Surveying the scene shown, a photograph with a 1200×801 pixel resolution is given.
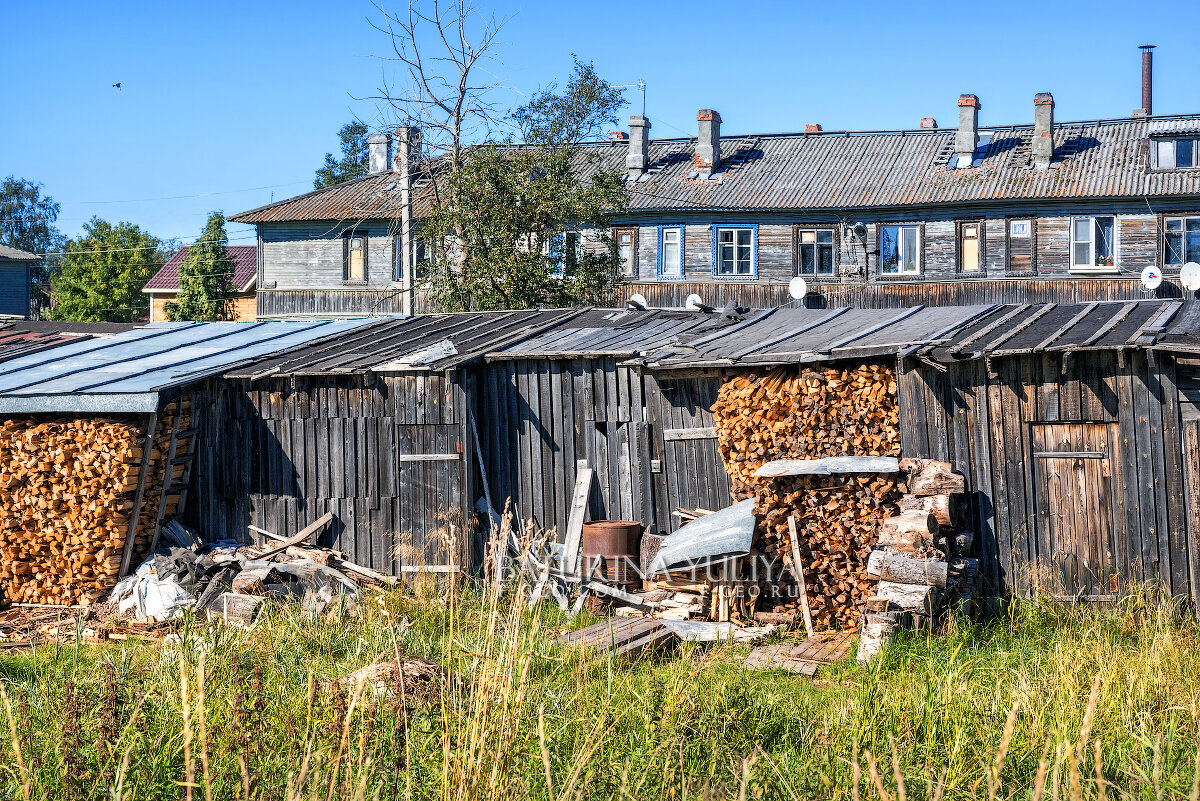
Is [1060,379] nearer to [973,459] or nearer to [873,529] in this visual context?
[973,459]

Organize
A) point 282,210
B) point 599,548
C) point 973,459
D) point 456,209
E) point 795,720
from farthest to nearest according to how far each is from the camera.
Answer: point 282,210 → point 456,209 → point 599,548 → point 973,459 → point 795,720

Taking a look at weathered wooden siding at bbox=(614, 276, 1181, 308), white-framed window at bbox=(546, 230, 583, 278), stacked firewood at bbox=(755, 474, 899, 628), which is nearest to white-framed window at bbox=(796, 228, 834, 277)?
weathered wooden siding at bbox=(614, 276, 1181, 308)

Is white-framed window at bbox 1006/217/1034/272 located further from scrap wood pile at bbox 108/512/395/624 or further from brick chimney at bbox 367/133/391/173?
scrap wood pile at bbox 108/512/395/624

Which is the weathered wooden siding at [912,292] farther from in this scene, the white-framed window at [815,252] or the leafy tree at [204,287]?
the leafy tree at [204,287]

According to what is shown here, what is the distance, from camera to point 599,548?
11.4m

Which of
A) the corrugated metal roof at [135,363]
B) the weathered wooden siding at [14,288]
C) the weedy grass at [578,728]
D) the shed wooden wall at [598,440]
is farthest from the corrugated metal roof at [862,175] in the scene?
the weedy grass at [578,728]

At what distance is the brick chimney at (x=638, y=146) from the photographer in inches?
1287

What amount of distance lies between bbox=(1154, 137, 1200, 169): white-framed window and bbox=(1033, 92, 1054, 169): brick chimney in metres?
2.70

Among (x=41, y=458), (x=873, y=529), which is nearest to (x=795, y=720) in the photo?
(x=873, y=529)

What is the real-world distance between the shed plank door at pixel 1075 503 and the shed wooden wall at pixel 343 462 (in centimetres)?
599

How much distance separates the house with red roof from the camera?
43344 millimetres

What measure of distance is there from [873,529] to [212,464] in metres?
7.79

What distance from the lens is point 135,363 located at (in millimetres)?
13961

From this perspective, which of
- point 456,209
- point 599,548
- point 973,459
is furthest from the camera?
point 456,209
